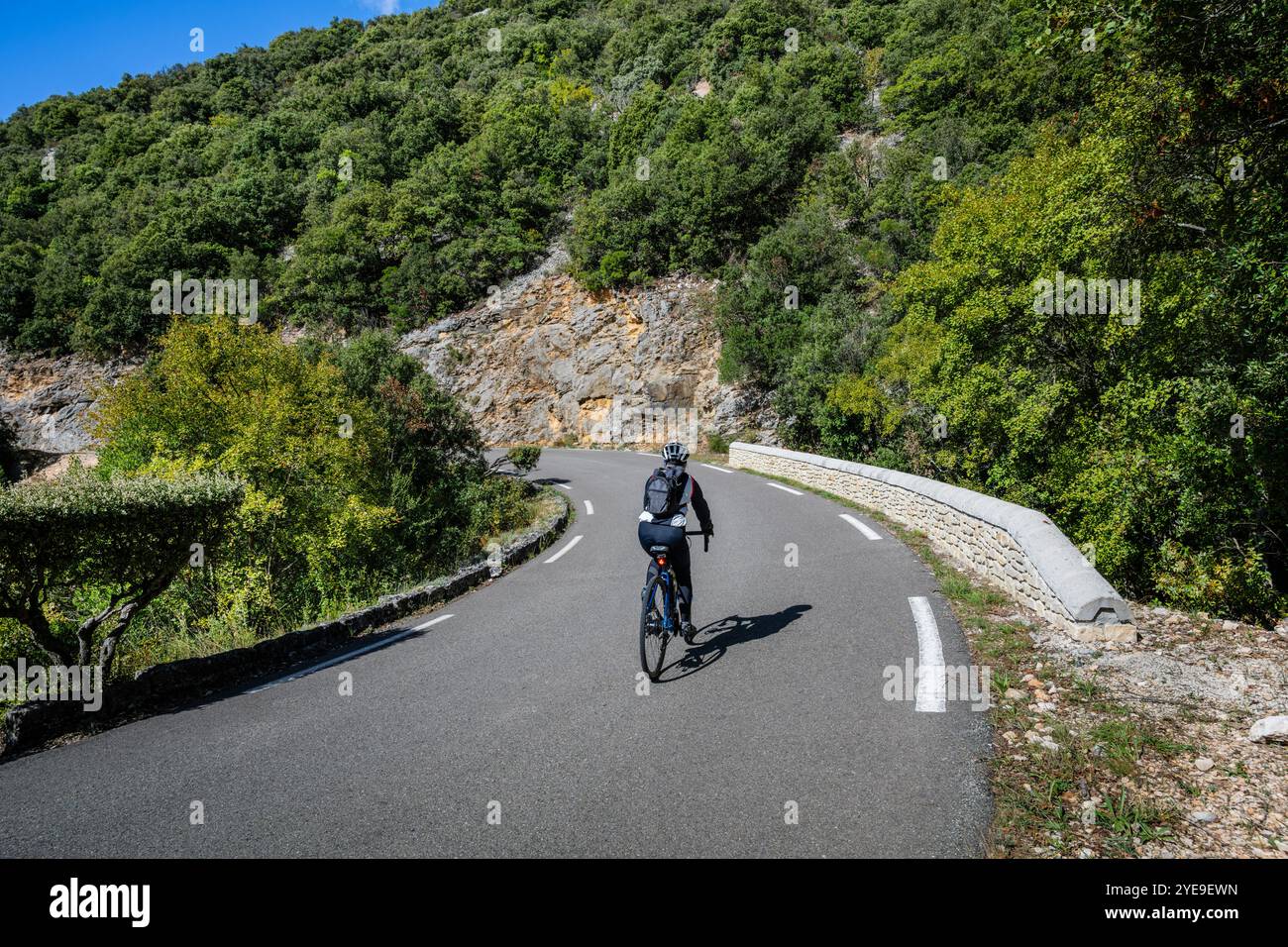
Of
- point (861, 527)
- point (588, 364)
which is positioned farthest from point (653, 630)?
point (588, 364)

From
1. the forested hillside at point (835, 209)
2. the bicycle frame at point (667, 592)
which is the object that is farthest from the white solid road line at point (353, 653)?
the forested hillside at point (835, 209)

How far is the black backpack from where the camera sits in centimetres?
567

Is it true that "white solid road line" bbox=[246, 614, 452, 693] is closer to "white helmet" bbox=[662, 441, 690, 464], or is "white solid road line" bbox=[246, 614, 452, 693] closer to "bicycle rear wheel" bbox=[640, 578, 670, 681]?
"bicycle rear wheel" bbox=[640, 578, 670, 681]

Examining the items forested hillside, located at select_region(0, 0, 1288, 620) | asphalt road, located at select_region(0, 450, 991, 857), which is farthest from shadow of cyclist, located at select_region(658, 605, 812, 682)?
forested hillside, located at select_region(0, 0, 1288, 620)

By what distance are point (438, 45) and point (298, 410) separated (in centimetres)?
7534

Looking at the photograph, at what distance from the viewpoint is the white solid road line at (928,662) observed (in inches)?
180

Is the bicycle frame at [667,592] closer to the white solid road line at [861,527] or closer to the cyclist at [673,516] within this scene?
the cyclist at [673,516]

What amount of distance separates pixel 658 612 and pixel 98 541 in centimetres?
555

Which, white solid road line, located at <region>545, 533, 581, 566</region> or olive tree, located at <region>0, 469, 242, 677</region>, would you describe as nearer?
olive tree, located at <region>0, 469, 242, 677</region>

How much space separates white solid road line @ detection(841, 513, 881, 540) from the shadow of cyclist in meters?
4.38

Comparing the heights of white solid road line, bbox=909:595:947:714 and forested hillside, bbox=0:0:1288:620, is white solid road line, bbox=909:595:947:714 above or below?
below

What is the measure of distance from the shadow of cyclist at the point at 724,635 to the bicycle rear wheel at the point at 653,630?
159 mm
